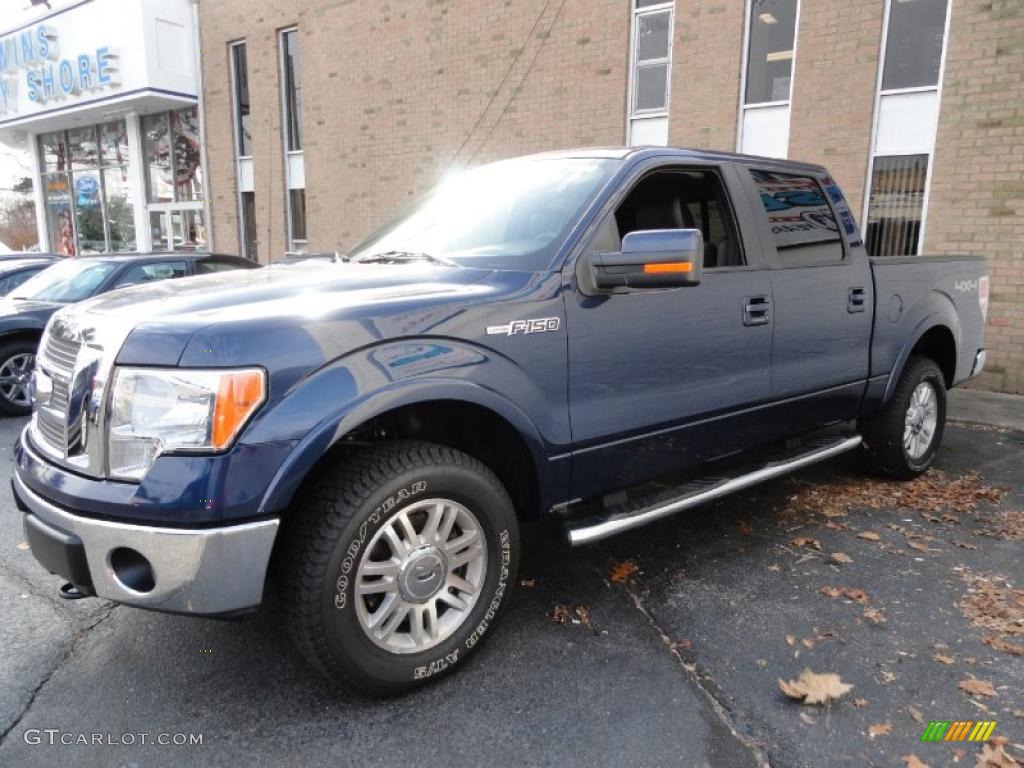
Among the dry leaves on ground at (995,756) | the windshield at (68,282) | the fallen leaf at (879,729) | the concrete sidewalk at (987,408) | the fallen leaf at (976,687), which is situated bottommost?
the concrete sidewalk at (987,408)

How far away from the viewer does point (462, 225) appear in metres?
3.36

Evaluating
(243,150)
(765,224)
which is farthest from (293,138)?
(765,224)

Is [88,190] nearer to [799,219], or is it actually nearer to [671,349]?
[799,219]

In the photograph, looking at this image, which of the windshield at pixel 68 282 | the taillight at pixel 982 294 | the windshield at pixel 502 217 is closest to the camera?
the windshield at pixel 502 217

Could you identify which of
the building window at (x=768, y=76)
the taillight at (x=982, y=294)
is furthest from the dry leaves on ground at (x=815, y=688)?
the building window at (x=768, y=76)

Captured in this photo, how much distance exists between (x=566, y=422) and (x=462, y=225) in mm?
1096

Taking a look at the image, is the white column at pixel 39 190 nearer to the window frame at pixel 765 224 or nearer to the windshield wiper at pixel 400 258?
the windshield wiper at pixel 400 258

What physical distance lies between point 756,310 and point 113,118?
68.2 feet

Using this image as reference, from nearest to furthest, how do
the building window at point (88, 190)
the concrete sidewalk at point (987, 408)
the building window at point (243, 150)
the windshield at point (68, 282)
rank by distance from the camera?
the concrete sidewalk at point (987, 408)
the windshield at point (68, 282)
the building window at point (243, 150)
the building window at point (88, 190)

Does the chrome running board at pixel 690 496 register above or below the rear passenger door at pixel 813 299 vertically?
below

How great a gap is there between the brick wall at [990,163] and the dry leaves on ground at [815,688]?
7191 millimetres

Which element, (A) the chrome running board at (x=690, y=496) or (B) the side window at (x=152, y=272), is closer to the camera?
(A) the chrome running board at (x=690, y=496)

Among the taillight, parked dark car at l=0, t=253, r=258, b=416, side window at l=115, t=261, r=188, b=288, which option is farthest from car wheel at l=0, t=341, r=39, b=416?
the taillight

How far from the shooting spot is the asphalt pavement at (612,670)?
2.33m
